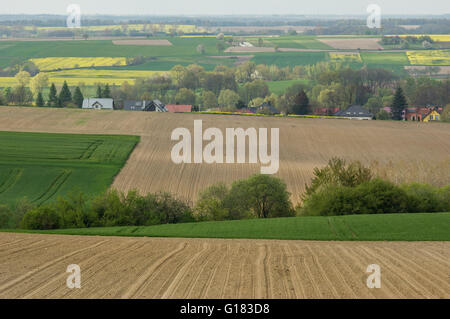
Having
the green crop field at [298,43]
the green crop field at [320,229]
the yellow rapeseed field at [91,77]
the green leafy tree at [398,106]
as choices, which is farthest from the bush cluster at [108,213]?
the green crop field at [298,43]

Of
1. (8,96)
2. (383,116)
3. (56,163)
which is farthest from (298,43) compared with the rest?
(56,163)

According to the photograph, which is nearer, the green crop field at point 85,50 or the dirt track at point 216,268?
the dirt track at point 216,268

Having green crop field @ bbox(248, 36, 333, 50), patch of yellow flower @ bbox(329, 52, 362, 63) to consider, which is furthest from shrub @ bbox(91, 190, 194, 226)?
green crop field @ bbox(248, 36, 333, 50)

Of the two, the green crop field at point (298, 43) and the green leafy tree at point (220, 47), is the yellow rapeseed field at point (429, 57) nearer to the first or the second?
the green crop field at point (298, 43)

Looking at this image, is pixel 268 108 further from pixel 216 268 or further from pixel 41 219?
pixel 216 268

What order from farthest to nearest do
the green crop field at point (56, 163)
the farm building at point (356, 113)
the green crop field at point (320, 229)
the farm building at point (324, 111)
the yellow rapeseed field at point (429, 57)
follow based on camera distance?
1. the yellow rapeseed field at point (429, 57)
2. the farm building at point (324, 111)
3. the farm building at point (356, 113)
4. the green crop field at point (56, 163)
5. the green crop field at point (320, 229)
